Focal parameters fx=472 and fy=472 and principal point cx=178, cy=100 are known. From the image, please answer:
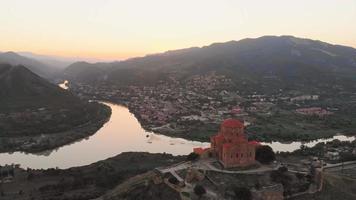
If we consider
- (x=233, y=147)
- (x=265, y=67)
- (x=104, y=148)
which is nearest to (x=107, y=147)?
(x=104, y=148)

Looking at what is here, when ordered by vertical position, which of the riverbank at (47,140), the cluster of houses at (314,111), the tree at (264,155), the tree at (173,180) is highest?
the tree at (264,155)

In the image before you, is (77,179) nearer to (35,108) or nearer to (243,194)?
(243,194)

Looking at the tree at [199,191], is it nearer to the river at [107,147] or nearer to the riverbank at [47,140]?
the river at [107,147]

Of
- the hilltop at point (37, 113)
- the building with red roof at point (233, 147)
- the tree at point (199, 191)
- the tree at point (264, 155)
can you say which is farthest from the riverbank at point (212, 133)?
the tree at point (199, 191)

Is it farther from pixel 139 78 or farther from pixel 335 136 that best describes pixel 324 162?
pixel 139 78

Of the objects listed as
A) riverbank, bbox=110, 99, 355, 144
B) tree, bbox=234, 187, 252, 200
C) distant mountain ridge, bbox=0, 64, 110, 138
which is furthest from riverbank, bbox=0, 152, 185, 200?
distant mountain ridge, bbox=0, 64, 110, 138
